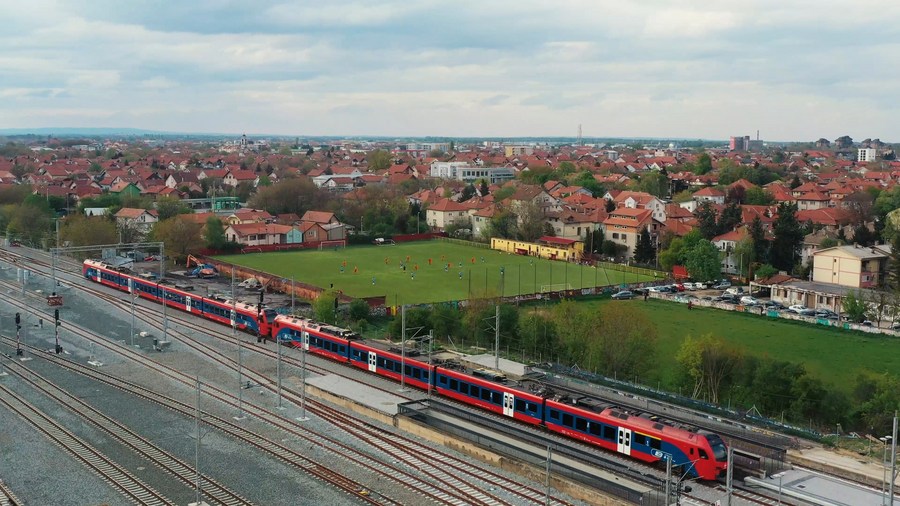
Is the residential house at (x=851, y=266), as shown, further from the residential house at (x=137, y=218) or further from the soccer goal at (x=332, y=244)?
the residential house at (x=137, y=218)

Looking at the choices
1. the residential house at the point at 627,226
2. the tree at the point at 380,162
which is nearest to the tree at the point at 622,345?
the residential house at the point at 627,226

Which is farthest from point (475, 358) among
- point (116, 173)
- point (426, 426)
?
point (116, 173)

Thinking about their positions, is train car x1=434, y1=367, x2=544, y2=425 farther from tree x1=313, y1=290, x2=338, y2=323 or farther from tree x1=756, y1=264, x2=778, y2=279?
tree x1=756, y1=264, x2=778, y2=279

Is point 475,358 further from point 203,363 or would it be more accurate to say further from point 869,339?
point 869,339

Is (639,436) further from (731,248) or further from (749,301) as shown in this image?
(731,248)

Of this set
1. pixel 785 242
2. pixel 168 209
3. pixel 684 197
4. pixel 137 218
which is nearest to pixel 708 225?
pixel 785 242

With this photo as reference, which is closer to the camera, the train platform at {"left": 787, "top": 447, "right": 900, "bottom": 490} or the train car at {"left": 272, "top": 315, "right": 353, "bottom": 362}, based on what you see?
the train platform at {"left": 787, "top": 447, "right": 900, "bottom": 490}

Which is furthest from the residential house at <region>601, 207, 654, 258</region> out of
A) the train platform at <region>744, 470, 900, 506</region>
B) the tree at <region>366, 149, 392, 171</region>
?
the tree at <region>366, 149, 392, 171</region>
